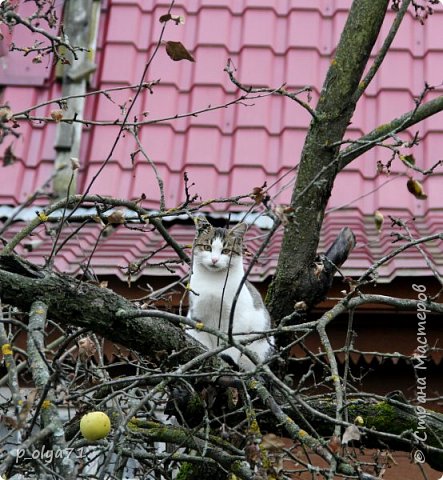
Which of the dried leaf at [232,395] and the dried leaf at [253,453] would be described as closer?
the dried leaf at [253,453]

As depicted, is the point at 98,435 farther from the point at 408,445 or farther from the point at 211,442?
the point at 408,445

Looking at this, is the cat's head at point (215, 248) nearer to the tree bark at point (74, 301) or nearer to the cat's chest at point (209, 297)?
the cat's chest at point (209, 297)

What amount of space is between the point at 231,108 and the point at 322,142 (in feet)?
8.16

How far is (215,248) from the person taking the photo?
436cm

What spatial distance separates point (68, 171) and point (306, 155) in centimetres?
253

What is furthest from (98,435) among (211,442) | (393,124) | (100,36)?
(100,36)

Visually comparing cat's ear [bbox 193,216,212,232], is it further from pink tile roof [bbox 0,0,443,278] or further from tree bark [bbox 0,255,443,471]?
tree bark [bbox 0,255,443,471]

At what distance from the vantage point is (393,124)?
3.61m

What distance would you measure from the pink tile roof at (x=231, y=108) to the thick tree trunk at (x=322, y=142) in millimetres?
1417

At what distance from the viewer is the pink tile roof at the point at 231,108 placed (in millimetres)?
5648

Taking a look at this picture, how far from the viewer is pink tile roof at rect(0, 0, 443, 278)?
18.5ft

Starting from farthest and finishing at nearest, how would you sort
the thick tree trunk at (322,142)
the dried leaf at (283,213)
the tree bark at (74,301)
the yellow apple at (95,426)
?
the thick tree trunk at (322,142), the tree bark at (74,301), the yellow apple at (95,426), the dried leaf at (283,213)

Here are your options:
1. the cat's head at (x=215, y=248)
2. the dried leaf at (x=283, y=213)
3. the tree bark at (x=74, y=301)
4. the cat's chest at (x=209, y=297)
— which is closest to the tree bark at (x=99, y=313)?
the tree bark at (x=74, y=301)

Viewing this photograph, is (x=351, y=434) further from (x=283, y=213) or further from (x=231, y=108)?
(x=231, y=108)
